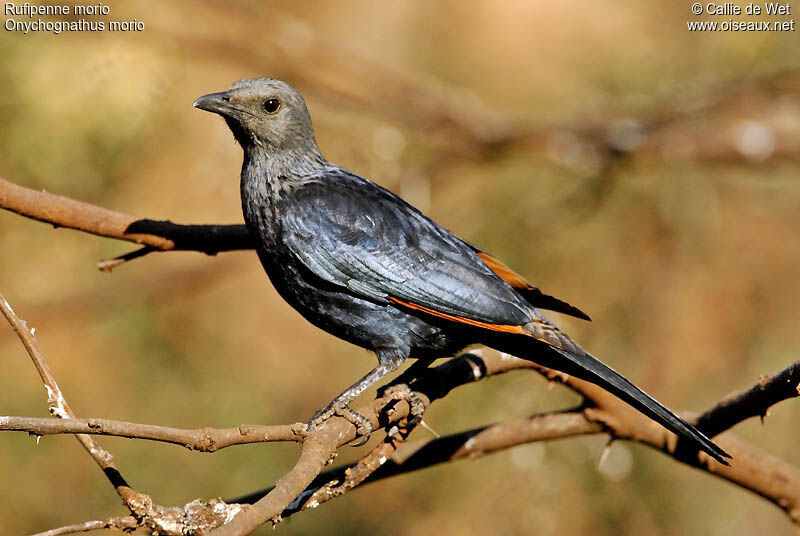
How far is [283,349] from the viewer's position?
953cm

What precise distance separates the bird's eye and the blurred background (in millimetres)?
2519

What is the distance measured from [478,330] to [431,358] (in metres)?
0.40

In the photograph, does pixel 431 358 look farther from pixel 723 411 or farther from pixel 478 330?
pixel 723 411

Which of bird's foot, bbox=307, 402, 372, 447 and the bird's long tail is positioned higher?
the bird's long tail

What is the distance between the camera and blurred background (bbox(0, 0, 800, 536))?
6.08 m

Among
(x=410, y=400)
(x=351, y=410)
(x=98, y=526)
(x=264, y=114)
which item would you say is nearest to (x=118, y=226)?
(x=264, y=114)

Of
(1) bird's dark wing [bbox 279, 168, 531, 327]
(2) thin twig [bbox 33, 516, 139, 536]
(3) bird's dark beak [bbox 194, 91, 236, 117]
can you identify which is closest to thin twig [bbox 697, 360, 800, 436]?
(1) bird's dark wing [bbox 279, 168, 531, 327]

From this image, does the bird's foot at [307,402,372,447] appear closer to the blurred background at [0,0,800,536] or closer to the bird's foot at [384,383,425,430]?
the bird's foot at [384,383,425,430]

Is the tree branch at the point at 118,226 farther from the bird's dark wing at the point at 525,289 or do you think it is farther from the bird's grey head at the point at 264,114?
the bird's dark wing at the point at 525,289

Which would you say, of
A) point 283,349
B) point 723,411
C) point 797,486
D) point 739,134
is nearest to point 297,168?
point 723,411

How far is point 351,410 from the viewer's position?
10.2ft

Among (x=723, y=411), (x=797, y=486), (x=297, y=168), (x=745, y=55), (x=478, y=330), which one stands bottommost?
(x=797, y=486)

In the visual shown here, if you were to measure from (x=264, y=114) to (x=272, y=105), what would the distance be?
2.3 inches

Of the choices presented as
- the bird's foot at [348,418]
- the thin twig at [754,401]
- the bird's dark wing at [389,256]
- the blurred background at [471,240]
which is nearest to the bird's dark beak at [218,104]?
the bird's dark wing at [389,256]
